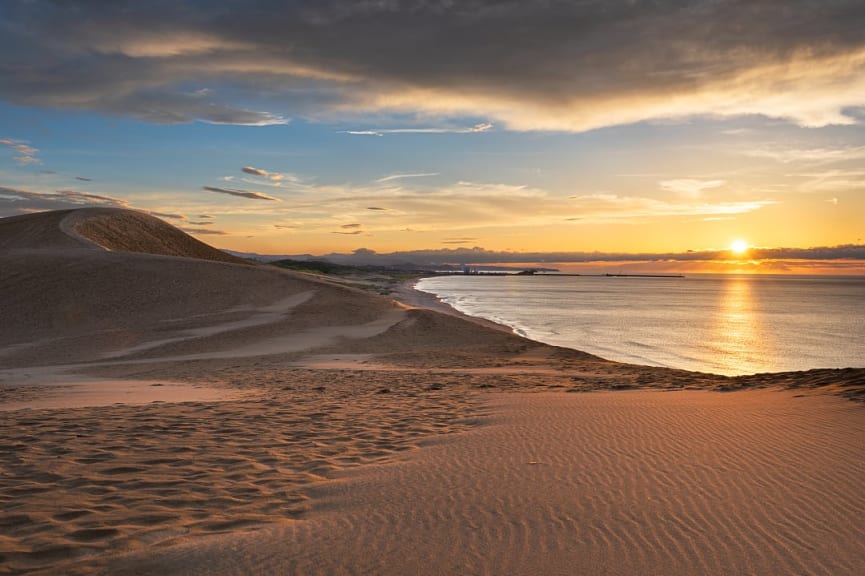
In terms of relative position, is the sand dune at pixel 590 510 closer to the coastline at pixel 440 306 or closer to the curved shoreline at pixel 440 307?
the curved shoreline at pixel 440 307

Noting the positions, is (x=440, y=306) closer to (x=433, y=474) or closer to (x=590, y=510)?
(x=433, y=474)

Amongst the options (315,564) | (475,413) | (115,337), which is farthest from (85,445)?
(115,337)

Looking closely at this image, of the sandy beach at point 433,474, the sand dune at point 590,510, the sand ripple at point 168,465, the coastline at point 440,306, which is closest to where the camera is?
the sand dune at point 590,510

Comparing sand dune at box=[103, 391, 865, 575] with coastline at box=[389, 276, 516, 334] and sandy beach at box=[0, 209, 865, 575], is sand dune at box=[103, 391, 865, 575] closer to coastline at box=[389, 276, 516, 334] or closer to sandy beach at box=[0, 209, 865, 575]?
sandy beach at box=[0, 209, 865, 575]

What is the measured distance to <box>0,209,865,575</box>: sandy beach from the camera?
4590 mm

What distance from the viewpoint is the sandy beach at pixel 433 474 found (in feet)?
15.1

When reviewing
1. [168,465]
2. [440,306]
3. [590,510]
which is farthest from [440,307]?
[590,510]

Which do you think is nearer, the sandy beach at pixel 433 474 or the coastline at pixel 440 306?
the sandy beach at pixel 433 474

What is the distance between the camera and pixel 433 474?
6703 mm

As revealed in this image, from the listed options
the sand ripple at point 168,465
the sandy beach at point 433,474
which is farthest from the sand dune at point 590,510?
the sand ripple at point 168,465

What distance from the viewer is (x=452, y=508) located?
5613 mm

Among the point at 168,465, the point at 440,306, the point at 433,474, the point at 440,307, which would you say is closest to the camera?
the point at 433,474

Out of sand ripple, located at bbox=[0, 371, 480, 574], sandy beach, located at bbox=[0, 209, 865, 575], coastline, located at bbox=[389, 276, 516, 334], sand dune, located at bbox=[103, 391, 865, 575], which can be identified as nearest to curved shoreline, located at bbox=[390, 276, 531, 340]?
coastline, located at bbox=[389, 276, 516, 334]

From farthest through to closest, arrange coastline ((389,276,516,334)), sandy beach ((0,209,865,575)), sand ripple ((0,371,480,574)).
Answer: coastline ((389,276,516,334))
sand ripple ((0,371,480,574))
sandy beach ((0,209,865,575))
